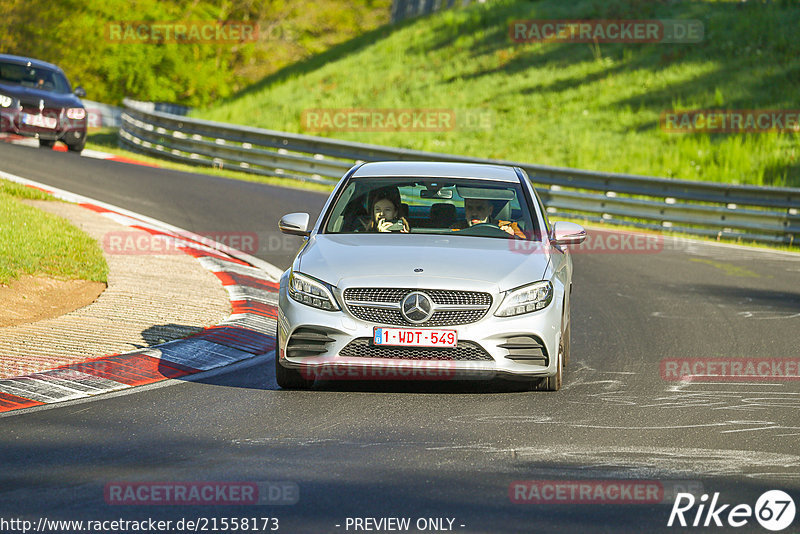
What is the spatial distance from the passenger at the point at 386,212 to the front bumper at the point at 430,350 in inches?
50.5

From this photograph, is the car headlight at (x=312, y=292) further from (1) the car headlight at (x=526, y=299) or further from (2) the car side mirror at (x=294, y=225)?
(1) the car headlight at (x=526, y=299)

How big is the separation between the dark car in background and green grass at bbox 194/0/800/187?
9.95 metres

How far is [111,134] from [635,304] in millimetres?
30214

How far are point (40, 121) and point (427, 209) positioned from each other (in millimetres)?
17120

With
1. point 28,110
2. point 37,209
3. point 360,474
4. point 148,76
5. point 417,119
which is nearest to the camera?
point 360,474

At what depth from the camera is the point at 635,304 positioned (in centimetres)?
1252

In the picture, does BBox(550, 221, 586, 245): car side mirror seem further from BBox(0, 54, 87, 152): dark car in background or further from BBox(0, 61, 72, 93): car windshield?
BBox(0, 61, 72, 93): car windshield

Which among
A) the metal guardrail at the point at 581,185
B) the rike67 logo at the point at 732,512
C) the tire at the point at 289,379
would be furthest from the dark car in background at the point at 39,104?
the rike67 logo at the point at 732,512

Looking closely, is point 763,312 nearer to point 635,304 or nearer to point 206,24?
point 635,304

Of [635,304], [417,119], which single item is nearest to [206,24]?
[417,119]

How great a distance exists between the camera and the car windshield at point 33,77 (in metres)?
24.6

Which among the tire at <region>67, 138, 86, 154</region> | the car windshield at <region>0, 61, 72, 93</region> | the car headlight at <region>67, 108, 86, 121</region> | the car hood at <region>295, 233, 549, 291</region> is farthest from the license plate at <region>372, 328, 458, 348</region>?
the tire at <region>67, 138, 86, 154</region>

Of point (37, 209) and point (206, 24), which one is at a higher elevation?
point (206, 24)

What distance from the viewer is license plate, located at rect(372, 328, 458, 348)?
753 cm
